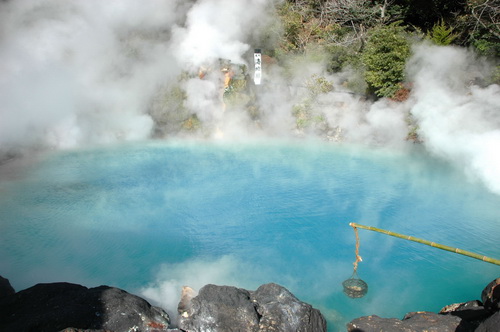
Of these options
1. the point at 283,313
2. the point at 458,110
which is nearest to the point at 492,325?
the point at 283,313

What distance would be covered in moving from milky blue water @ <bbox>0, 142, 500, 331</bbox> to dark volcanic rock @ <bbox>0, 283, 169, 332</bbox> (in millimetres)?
760

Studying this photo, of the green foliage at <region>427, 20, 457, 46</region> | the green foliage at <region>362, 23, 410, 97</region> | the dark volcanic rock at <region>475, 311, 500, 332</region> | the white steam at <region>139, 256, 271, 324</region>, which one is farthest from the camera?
the green foliage at <region>427, 20, 457, 46</region>

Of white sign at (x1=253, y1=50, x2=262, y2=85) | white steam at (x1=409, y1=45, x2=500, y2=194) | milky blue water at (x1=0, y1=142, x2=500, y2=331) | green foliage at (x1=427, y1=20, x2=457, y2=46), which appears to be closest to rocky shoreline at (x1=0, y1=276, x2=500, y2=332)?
milky blue water at (x1=0, y1=142, x2=500, y2=331)

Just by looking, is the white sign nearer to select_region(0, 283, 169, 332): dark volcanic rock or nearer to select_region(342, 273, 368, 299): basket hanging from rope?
select_region(342, 273, 368, 299): basket hanging from rope

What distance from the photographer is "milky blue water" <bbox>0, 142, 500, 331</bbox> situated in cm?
510

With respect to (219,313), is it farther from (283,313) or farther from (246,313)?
(283,313)

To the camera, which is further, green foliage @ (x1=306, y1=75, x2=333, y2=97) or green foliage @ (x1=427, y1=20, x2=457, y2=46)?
green foliage @ (x1=306, y1=75, x2=333, y2=97)

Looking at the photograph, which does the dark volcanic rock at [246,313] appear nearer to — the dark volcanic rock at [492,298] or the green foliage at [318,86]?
the dark volcanic rock at [492,298]

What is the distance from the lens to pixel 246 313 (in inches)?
161

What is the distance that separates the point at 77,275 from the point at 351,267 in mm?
3879

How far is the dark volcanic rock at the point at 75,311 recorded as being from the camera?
3.58 meters

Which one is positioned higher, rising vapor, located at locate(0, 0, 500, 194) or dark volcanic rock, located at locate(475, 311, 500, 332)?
rising vapor, located at locate(0, 0, 500, 194)

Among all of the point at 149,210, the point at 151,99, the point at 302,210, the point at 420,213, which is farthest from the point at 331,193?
the point at 151,99

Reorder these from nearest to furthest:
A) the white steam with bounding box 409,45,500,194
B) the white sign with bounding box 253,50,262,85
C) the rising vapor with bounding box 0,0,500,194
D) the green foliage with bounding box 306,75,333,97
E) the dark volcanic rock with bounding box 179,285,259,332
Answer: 1. the dark volcanic rock with bounding box 179,285,259,332
2. the white steam with bounding box 409,45,500,194
3. the rising vapor with bounding box 0,0,500,194
4. the white sign with bounding box 253,50,262,85
5. the green foliage with bounding box 306,75,333,97
